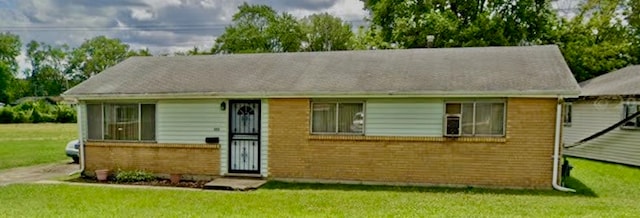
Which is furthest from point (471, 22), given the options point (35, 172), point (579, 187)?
point (35, 172)

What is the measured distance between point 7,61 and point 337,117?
273 feet

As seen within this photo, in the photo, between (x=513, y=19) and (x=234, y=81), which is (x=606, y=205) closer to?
(x=234, y=81)

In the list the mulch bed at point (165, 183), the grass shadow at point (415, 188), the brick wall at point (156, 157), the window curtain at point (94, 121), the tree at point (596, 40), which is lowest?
the mulch bed at point (165, 183)

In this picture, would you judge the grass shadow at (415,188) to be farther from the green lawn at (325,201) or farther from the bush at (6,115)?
the bush at (6,115)

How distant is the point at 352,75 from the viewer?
10.6m

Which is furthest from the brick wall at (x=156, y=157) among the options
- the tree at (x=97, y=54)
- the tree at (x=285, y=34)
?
the tree at (x=97, y=54)

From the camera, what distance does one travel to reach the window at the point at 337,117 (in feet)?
32.6

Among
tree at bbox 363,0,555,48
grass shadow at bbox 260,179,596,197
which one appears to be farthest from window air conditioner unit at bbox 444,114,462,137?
tree at bbox 363,0,555,48

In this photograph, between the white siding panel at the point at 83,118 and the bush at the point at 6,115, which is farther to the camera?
the bush at the point at 6,115

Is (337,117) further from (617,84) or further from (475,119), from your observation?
(617,84)

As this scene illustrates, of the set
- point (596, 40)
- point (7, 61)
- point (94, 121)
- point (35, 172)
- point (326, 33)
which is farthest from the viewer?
point (7, 61)

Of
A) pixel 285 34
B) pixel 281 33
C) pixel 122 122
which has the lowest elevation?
pixel 122 122

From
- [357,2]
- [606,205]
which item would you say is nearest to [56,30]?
[357,2]

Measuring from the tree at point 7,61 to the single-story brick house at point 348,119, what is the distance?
7002 centimetres
